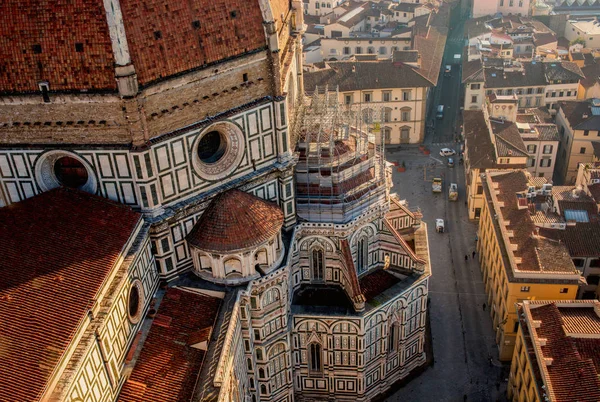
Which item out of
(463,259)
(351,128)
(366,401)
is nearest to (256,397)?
(366,401)

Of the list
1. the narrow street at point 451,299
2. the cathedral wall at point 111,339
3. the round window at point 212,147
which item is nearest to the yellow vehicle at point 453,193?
the narrow street at point 451,299

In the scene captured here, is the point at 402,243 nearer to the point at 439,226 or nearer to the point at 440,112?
the point at 439,226

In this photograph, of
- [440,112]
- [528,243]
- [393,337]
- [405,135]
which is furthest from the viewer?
[440,112]

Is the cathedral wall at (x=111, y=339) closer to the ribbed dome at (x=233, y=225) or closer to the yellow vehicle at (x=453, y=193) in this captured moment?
the ribbed dome at (x=233, y=225)

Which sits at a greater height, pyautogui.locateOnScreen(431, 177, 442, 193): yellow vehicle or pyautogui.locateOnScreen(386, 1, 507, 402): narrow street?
pyautogui.locateOnScreen(431, 177, 442, 193): yellow vehicle

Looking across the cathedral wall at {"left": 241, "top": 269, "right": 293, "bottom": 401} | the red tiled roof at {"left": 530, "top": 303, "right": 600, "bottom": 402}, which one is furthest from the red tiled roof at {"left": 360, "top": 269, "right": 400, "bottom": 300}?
the red tiled roof at {"left": 530, "top": 303, "right": 600, "bottom": 402}

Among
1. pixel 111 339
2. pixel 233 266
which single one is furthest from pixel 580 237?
pixel 111 339

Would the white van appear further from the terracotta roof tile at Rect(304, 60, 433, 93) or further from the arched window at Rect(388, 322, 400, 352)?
the arched window at Rect(388, 322, 400, 352)
